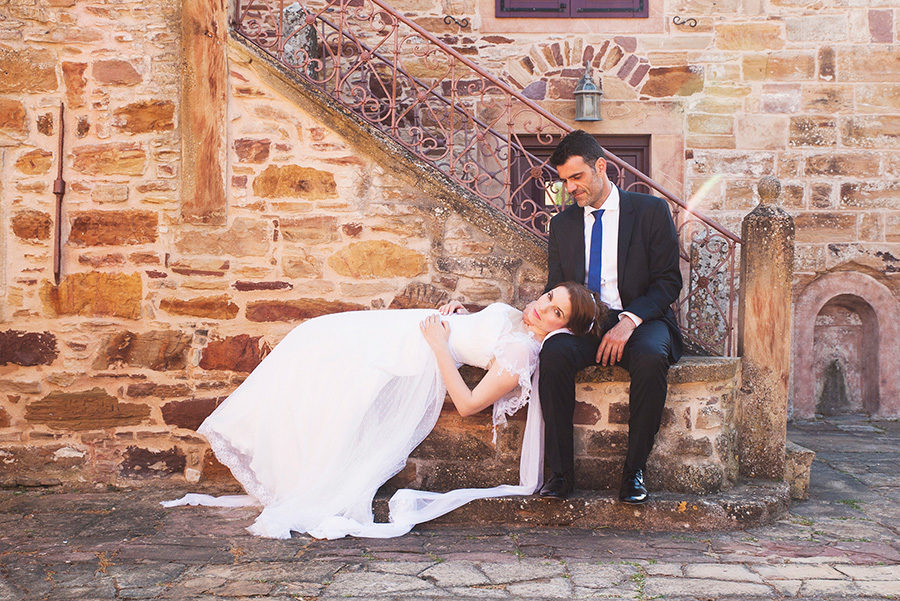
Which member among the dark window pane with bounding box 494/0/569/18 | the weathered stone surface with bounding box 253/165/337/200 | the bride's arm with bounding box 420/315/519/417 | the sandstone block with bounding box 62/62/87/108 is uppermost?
the dark window pane with bounding box 494/0/569/18

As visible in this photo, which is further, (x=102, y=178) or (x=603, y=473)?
(x=102, y=178)

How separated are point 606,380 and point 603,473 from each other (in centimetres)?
50

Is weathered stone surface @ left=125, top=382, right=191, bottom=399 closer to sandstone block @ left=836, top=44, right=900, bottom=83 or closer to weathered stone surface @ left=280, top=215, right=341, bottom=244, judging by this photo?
weathered stone surface @ left=280, top=215, right=341, bottom=244

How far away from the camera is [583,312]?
179 inches

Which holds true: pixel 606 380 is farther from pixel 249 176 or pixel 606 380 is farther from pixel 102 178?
pixel 102 178

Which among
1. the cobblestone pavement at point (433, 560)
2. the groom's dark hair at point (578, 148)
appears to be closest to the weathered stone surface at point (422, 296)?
the groom's dark hair at point (578, 148)

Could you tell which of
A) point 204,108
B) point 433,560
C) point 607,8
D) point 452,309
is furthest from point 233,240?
point 607,8

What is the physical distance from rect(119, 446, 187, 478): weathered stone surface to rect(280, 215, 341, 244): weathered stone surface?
1483 millimetres

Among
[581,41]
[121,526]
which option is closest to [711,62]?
[581,41]

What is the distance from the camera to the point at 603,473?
478 centimetres

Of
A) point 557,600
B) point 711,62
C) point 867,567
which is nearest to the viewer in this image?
point 557,600

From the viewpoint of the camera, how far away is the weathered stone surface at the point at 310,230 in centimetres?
545

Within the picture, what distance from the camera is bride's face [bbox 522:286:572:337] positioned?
14.9ft

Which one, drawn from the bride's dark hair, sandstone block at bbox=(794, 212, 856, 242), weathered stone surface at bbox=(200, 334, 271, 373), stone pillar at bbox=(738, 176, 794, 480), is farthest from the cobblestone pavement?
sandstone block at bbox=(794, 212, 856, 242)
